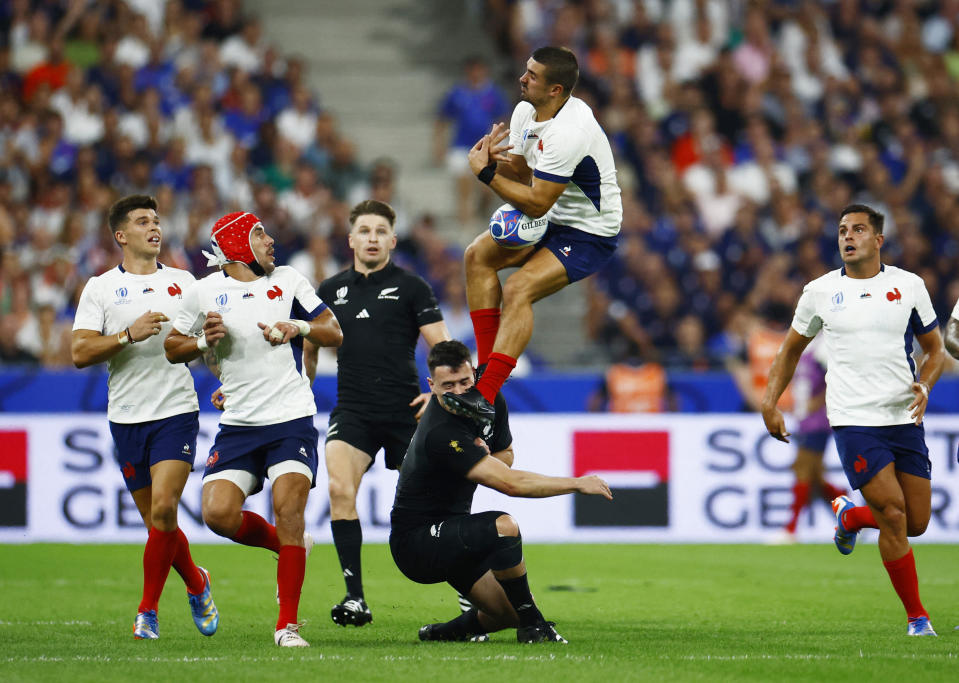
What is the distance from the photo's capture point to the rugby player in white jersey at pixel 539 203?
8305 mm

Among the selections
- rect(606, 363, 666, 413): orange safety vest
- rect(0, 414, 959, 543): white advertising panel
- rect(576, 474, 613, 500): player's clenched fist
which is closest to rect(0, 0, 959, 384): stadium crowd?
rect(606, 363, 666, 413): orange safety vest

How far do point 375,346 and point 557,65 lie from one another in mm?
2434

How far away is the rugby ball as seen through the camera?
8680 mm

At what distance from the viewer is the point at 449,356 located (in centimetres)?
799

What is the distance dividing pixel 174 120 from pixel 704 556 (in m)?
9.13

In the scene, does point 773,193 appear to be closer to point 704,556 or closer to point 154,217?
point 704,556

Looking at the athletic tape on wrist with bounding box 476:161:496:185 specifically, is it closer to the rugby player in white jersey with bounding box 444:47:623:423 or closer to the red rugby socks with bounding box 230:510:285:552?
the rugby player in white jersey with bounding box 444:47:623:423

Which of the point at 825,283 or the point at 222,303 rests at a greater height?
the point at 825,283

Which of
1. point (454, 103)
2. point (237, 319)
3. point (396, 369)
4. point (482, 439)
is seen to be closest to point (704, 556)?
point (396, 369)

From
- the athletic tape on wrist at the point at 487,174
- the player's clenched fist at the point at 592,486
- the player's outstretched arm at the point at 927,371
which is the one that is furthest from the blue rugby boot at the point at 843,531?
the athletic tape on wrist at the point at 487,174

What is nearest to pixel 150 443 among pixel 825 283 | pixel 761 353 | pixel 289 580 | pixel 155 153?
pixel 289 580

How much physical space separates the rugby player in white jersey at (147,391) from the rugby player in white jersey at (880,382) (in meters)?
3.61

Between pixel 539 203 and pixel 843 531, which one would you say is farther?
pixel 843 531

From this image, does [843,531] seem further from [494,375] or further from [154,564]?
[154,564]
